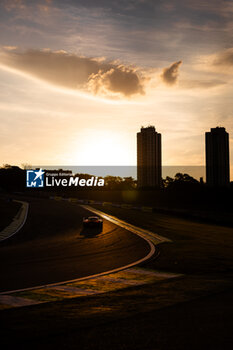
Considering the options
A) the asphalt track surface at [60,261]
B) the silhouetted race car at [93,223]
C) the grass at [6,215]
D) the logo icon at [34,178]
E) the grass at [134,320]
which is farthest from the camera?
the logo icon at [34,178]

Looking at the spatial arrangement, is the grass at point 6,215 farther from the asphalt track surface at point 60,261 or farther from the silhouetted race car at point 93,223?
the asphalt track surface at point 60,261

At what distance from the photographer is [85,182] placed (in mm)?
136375

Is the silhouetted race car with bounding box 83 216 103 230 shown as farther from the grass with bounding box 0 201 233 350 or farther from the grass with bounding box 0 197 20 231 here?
the grass with bounding box 0 201 233 350

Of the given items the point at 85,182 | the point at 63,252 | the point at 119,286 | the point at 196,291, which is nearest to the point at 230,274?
the point at 196,291

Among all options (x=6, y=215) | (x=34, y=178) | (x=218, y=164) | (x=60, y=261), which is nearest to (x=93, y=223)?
(x=6, y=215)

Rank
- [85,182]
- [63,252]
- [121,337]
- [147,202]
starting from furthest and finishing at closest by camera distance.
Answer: [85,182] → [147,202] → [63,252] → [121,337]

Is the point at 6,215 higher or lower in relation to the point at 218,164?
lower

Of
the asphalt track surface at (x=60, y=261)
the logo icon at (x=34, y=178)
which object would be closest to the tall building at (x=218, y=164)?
the logo icon at (x=34, y=178)

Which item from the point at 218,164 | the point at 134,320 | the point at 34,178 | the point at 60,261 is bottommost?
the point at 60,261

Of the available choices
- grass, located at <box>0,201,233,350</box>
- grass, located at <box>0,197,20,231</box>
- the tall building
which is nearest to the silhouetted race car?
grass, located at <box>0,197,20,231</box>

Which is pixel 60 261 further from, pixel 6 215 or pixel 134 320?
pixel 6 215

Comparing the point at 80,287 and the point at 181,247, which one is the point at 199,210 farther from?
the point at 80,287

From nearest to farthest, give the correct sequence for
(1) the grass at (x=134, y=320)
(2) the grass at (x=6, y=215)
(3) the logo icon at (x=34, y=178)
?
1. (1) the grass at (x=134, y=320)
2. (2) the grass at (x=6, y=215)
3. (3) the logo icon at (x=34, y=178)

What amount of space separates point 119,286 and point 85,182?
416 feet
